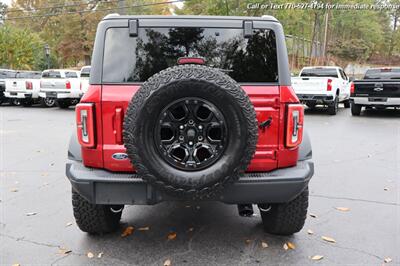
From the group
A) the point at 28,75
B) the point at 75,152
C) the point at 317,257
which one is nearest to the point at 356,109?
the point at 317,257

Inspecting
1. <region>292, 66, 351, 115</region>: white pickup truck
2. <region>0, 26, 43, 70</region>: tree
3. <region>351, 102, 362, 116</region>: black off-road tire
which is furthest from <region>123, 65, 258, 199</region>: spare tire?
<region>0, 26, 43, 70</region>: tree

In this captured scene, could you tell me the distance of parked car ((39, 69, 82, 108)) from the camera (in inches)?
608

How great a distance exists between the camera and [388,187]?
197 inches

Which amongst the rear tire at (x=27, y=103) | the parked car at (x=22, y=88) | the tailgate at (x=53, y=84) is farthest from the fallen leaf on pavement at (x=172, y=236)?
the rear tire at (x=27, y=103)

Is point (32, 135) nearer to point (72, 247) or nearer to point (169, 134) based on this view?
point (72, 247)

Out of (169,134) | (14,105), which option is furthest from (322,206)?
(14,105)

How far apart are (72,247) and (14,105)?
16.9 metres

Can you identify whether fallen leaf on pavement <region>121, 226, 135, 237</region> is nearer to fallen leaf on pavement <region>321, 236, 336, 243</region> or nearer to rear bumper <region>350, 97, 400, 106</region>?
fallen leaf on pavement <region>321, 236, 336, 243</region>

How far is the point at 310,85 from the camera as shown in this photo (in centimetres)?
1262

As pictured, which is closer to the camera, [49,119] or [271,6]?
[49,119]

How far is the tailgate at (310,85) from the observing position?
40.8ft

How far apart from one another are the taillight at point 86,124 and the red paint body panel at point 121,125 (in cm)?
4

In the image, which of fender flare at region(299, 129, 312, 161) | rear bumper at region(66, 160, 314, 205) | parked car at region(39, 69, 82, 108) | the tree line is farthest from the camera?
the tree line

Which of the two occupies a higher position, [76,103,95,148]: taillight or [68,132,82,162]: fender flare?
[76,103,95,148]: taillight
